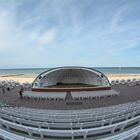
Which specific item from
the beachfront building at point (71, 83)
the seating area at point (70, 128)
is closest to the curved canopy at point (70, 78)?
the beachfront building at point (71, 83)

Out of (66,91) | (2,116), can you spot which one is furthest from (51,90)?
(2,116)

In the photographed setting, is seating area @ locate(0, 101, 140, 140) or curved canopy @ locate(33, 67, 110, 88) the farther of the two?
curved canopy @ locate(33, 67, 110, 88)

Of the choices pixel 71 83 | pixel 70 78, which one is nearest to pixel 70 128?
pixel 71 83

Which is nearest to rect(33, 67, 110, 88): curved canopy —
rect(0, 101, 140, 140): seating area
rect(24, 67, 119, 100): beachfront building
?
rect(24, 67, 119, 100): beachfront building

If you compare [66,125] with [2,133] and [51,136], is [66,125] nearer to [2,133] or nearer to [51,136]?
[51,136]

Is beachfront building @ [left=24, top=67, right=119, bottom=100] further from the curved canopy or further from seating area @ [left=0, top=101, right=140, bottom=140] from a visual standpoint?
seating area @ [left=0, top=101, right=140, bottom=140]

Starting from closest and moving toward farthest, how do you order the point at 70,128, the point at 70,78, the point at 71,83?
the point at 70,128
the point at 71,83
the point at 70,78

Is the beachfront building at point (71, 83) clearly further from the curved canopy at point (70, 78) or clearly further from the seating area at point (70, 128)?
the seating area at point (70, 128)

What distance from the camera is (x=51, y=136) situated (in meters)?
5.99

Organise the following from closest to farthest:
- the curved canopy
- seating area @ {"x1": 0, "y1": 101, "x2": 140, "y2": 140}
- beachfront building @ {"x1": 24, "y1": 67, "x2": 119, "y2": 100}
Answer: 1. seating area @ {"x1": 0, "y1": 101, "x2": 140, "y2": 140}
2. beachfront building @ {"x1": 24, "y1": 67, "x2": 119, "y2": 100}
3. the curved canopy

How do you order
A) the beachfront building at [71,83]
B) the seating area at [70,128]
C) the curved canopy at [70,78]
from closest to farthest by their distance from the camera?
the seating area at [70,128], the beachfront building at [71,83], the curved canopy at [70,78]

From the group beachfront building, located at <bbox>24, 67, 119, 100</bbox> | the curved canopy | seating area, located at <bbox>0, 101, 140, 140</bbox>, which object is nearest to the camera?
seating area, located at <bbox>0, 101, 140, 140</bbox>

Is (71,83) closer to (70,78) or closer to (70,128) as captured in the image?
(70,78)

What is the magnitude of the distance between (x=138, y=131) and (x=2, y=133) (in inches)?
158
